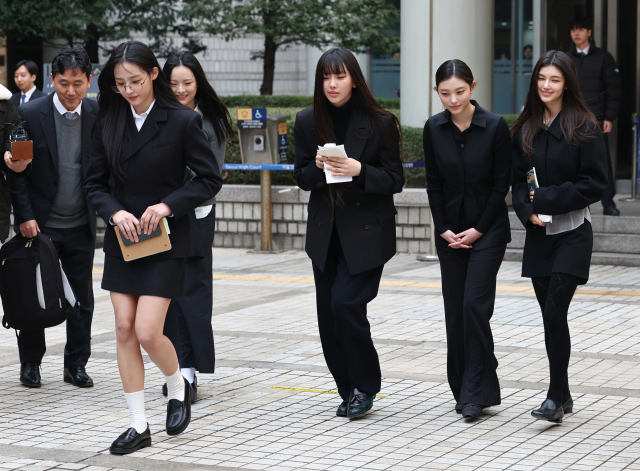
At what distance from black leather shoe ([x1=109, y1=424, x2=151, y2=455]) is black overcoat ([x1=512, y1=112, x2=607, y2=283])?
82.9 inches

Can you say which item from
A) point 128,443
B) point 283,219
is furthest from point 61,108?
point 283,219

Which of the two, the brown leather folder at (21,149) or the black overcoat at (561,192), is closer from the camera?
the black overcoat at (561,192)

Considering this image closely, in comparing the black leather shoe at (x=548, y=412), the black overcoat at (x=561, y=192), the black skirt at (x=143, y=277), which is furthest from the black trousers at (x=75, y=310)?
the black leather shoe at (x=548, y=412)

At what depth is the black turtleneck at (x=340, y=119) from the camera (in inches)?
222

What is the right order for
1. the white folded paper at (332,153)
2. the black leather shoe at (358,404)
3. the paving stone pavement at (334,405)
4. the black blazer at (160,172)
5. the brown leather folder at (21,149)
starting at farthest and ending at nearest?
the brown leather folder at (21,149)
the black leather shoe at (358,404)
the white folded paper at (332,153)
the black blazer at (160,172)
the paving stone pavement at (334,405)

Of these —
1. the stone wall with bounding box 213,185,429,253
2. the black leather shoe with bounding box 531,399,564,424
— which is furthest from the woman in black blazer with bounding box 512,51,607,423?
the stone wall with bounding box 213,185,429,253

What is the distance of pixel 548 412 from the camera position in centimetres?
532

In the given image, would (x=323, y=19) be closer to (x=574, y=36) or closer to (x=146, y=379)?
(x=574, y=36)

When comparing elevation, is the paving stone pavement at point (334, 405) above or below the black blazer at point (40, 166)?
below

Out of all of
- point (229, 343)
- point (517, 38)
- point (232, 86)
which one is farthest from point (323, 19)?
point (229, 343)

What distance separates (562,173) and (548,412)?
119cm

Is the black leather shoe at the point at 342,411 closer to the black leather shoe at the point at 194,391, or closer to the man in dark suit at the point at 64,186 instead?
the black leather shoe at the point at 194,391

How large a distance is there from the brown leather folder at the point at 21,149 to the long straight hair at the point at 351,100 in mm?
1634

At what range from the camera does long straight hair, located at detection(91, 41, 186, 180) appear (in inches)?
196
